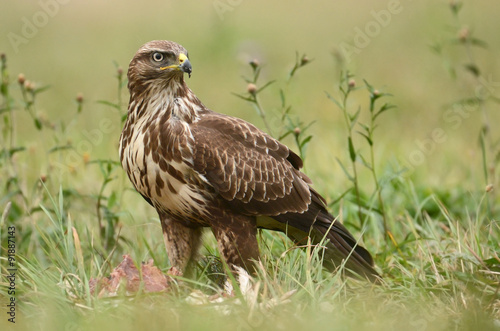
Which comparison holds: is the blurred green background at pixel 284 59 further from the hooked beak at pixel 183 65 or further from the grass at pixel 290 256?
the hooked beak at pixel 183 65

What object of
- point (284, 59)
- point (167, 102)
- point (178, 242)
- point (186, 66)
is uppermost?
point (186, 66)

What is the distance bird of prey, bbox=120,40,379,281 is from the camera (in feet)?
12.7

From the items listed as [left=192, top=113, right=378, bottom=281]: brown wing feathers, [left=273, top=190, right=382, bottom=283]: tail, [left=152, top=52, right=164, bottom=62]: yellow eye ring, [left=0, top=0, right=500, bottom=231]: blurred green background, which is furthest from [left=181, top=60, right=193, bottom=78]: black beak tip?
[left=0, top=0, right=500, bottom=231]: blurred green background

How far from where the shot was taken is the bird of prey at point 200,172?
386 centimetres

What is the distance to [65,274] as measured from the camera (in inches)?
145

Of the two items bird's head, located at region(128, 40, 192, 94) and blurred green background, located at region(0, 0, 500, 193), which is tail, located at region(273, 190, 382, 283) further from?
blurred green background, located at region(0, 0, 500, 193)

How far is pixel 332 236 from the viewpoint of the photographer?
427 centimetres

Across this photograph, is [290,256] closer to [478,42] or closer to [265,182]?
[265,182]

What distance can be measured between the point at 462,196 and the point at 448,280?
1926mm

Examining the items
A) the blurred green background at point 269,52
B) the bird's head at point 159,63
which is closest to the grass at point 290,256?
the bird's head at point 159,63

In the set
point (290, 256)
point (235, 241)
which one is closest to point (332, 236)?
point (290, 256)

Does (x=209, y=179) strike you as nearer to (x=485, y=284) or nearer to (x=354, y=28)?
(x=485, y=284)

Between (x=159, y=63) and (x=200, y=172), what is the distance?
601mm

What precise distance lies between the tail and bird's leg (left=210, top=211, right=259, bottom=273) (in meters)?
0.25
